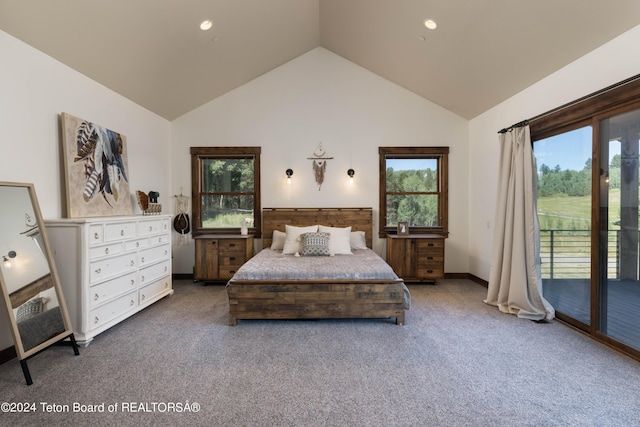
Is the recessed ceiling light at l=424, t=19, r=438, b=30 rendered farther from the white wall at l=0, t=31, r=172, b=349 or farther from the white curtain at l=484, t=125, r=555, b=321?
the white wall at l=0, t=31, r=172, b=349

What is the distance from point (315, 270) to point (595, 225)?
285cm

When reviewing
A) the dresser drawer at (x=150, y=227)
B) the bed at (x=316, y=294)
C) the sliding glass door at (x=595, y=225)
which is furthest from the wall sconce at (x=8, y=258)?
the sliding glass door at (x=595, y=225)

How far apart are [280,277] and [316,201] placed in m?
2.21

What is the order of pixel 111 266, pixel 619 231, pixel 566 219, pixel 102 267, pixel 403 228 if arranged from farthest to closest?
1. pixel 403 228
2. pixel 566 219
3. pixel 111 266
4. pixel 102 267
5. pixel 619 231

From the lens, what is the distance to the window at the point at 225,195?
5.28 meters

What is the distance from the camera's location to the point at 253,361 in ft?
8.23

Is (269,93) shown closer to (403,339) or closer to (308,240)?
(308,240)

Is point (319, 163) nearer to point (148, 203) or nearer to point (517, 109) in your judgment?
point (148, 203)

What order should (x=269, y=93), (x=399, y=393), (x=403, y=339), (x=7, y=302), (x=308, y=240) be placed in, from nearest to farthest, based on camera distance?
(x=399, y=393), (x=7, y=302), (x=403, y=339), (x=308, y=240), (x=269, y=93)

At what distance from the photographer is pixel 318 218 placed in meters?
5.19

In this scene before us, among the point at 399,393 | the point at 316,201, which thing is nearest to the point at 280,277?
the point at 399,393

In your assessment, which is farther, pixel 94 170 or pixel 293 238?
pixel 293 238

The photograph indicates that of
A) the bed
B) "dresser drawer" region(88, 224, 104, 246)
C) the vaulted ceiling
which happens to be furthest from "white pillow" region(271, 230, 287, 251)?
the vaulted ceiling

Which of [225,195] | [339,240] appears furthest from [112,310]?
[339,240]
